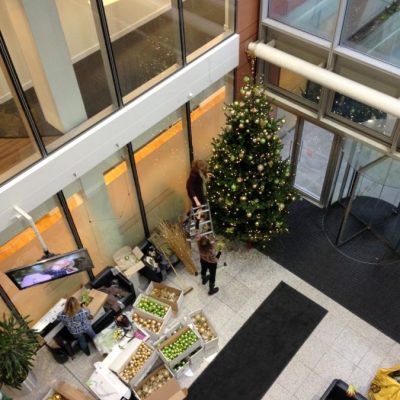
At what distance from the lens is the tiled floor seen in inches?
290

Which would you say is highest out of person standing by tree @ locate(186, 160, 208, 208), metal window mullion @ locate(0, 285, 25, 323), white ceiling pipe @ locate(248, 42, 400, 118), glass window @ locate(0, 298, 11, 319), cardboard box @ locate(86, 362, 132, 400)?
white ceiling pipe @ locate(248, 42, 400, 118)

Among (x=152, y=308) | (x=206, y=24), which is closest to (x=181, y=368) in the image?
(x=152, y=308)

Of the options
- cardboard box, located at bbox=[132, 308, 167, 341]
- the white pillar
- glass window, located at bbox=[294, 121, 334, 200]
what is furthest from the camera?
glass window, located at bbox=[294, 121, 334, 200]

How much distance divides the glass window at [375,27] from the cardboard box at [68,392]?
5.93m

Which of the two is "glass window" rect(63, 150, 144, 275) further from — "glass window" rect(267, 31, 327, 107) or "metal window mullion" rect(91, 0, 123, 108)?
"glass window" rect(267, 31, 327, 107)

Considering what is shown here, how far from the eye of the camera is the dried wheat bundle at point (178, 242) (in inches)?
327

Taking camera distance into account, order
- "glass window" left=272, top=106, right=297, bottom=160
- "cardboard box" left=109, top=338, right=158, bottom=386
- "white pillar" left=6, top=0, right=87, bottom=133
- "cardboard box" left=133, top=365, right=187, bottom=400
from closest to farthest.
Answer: "white pillar" left=6, top=0, right=87, bottom=133, "cardboard box" left=133, top=365, right=187, bottom=400, "cardboard box" left=109, top=338, right=158, bottom=386, "glass window" left=272, top=106, right=297, bottom=160

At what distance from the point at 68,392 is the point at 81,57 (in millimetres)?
4336

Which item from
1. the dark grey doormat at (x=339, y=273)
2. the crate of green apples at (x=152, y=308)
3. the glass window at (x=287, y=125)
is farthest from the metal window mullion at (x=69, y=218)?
the glass window at (x=287, y=125)

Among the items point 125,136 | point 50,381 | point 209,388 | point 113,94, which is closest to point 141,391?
point 209,388

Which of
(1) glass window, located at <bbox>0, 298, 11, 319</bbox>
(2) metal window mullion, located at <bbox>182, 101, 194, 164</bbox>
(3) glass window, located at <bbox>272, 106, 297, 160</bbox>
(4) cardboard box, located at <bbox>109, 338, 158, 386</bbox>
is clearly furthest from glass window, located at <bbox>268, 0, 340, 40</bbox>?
(1) glass window, located at <bbox>0, 298, 11, 319</bbox>

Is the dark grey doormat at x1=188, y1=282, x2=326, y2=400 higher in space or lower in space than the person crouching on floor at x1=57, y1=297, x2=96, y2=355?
higher

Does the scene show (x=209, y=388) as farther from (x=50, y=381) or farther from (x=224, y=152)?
(x=224, y=152)

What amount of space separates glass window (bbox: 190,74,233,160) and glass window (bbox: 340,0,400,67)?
2.12 meters
